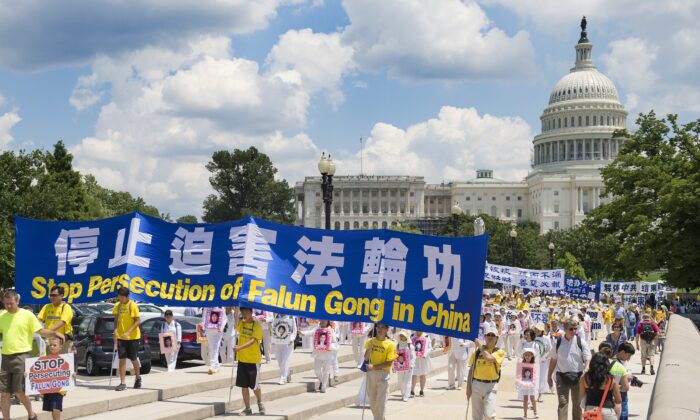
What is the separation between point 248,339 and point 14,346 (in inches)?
137

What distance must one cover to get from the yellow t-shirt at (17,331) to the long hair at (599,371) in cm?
696

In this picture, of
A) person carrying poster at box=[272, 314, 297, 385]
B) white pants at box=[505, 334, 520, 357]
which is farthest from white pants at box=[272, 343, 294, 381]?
white pants at box=[505, 334, 520, 357]

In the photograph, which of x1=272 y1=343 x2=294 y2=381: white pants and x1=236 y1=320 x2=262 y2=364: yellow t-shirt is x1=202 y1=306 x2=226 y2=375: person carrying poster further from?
x1=236 y1=320 x2=262 y2=364: yellow t-shirt

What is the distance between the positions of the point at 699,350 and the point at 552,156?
164621 mm

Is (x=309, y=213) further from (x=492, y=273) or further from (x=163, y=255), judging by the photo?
(x=163, y=255)

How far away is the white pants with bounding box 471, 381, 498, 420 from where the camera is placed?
43.7 feet

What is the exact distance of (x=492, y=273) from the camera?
41.3 meters

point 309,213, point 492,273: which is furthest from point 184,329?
point 309,213

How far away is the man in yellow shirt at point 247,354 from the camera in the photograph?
14438mm

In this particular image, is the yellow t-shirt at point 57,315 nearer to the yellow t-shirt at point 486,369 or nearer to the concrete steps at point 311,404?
the concrete steps at point 311,404

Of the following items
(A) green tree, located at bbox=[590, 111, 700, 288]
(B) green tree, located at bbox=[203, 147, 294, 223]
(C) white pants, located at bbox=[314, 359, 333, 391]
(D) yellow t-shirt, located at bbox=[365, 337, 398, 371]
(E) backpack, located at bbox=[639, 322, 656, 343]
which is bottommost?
(C) white pants, located at bbox=[314, 359, 333, 391]

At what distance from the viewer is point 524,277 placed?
140ft

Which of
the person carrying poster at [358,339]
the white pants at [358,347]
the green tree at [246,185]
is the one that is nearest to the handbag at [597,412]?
the person carrying poster at [358,339]

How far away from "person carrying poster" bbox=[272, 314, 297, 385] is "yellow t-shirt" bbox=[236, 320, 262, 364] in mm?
3888
